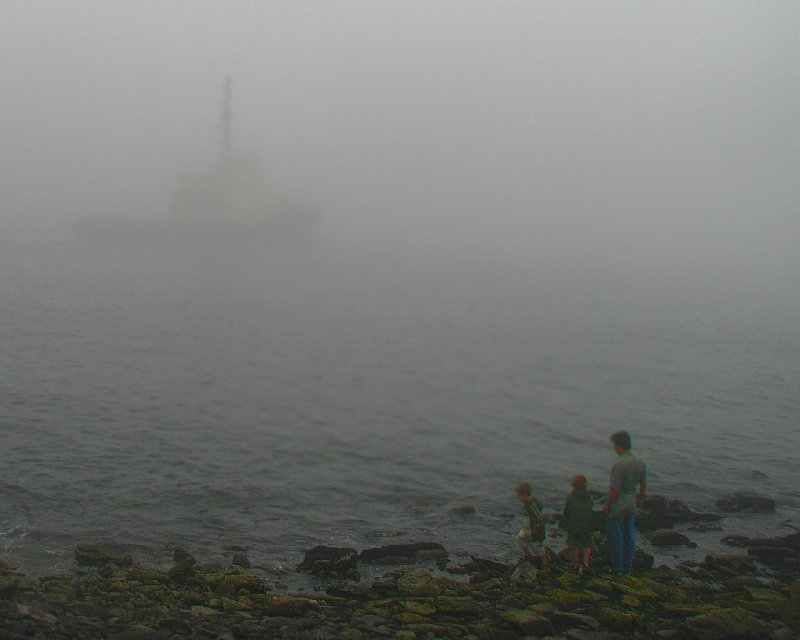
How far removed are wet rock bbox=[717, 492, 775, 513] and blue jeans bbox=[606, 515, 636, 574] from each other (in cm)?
725

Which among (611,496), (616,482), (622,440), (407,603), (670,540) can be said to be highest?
(622,440)

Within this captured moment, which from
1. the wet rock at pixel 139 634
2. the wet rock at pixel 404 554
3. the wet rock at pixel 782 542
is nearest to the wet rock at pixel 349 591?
the wet rock at pixel 404 554

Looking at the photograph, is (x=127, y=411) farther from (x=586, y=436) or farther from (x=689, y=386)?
(x=689, y=386)

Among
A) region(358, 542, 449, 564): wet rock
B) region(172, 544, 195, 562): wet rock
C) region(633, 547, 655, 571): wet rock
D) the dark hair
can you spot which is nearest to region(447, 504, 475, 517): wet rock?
Result: region(358, 542, 449, 564): wet rock

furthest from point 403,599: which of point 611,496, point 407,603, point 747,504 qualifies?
point 747,504

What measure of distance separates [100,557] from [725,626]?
10.6 metres

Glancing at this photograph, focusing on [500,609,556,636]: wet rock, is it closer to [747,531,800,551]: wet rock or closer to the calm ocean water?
the calm ocean water

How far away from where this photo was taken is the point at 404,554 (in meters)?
15.8

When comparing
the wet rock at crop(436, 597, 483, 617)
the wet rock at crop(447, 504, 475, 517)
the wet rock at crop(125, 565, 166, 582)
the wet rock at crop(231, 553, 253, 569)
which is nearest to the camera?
the wet rock at crop(436, 597, 483, 617)

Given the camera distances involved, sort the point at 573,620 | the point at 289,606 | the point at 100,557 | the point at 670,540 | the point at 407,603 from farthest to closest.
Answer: the point at 670,540 < the point at 100,557 < the point at 407,603 < the point at 289,606 < the point at 573,620

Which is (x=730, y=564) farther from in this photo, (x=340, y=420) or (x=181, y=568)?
(x=340, y=420)

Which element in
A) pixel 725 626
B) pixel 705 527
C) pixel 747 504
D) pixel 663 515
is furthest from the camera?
pixel 747 504

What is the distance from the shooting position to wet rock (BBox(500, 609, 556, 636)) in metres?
10.9

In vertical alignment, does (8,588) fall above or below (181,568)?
above
